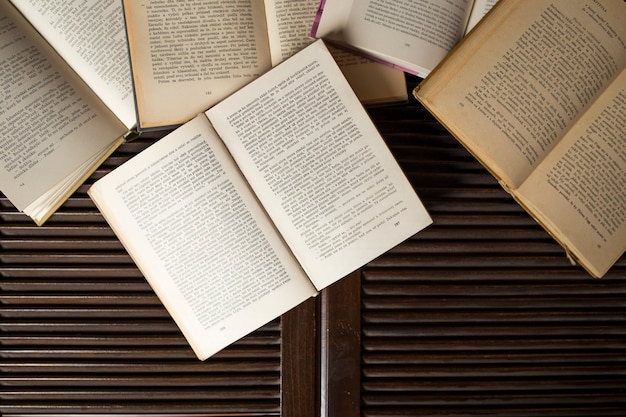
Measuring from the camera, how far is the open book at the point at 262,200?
2.34ft

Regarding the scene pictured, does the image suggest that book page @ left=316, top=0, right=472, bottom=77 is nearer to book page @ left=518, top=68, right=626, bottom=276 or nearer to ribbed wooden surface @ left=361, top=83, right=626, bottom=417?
ribbed wooden surface @ left=361, top=83, right=626, bottom=417

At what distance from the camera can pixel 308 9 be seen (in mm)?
747

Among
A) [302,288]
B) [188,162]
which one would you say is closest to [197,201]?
[188,162]

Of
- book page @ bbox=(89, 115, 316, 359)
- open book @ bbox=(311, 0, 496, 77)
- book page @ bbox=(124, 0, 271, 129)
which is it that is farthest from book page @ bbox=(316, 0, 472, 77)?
book page @ bbox=(89, 115, 316, 359)

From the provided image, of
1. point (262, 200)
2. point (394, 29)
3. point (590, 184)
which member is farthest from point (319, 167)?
point (590, 184)

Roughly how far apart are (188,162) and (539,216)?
0.42 metres

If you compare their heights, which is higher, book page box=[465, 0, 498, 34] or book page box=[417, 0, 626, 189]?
book page box=[465, 0, 498, 34]

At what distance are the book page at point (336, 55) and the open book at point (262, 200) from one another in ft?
0.14

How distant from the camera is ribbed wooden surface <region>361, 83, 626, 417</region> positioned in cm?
76

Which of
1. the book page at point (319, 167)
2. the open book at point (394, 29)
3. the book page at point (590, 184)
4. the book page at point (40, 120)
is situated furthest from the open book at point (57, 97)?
the book page at point (590, 184)

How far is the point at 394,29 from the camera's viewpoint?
740 mm

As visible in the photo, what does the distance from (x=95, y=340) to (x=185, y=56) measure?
1.24 feet

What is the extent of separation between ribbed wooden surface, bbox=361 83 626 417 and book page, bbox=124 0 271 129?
0.20 metres

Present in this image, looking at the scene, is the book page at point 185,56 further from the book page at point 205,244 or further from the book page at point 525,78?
the book page at point 525,78
